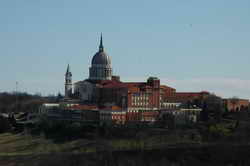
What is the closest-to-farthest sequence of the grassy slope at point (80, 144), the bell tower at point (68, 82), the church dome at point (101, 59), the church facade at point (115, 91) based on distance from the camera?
the grassy slope at point (80, 144) < the church facade at point (115, 91) < the church dome at point (101, 59) < the bell tower at point (68, 82)

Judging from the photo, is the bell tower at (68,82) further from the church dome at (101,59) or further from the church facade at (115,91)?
the church dome at (101,59)

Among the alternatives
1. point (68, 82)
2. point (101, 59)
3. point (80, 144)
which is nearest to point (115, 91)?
point (101, 59)

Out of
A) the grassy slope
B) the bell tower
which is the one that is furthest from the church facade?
the grassy slope

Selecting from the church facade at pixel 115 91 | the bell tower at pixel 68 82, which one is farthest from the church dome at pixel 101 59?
the bell tower at pixel 68 82

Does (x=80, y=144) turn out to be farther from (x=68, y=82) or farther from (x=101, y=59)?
(x=68, y=82)

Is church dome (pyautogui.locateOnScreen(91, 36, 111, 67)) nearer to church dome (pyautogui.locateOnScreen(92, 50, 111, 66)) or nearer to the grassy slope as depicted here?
church dome (pyautogui.locateOnScreen(92, 50, 111, 66))

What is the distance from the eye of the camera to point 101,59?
8600 centimetres

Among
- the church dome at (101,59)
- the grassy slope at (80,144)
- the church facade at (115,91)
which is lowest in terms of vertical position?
the grassy slope at (80,144)

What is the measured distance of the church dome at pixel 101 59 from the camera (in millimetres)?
85875

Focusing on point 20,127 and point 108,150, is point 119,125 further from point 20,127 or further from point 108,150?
point 108,150

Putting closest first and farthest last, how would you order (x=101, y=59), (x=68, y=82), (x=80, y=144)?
(x=80, y=144) < (x=101, y=59) < (x=68, y=82)

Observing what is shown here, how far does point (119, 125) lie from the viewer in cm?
6369

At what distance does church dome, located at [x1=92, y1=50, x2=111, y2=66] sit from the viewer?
85875 millimetres

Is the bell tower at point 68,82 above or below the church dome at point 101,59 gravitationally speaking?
below
